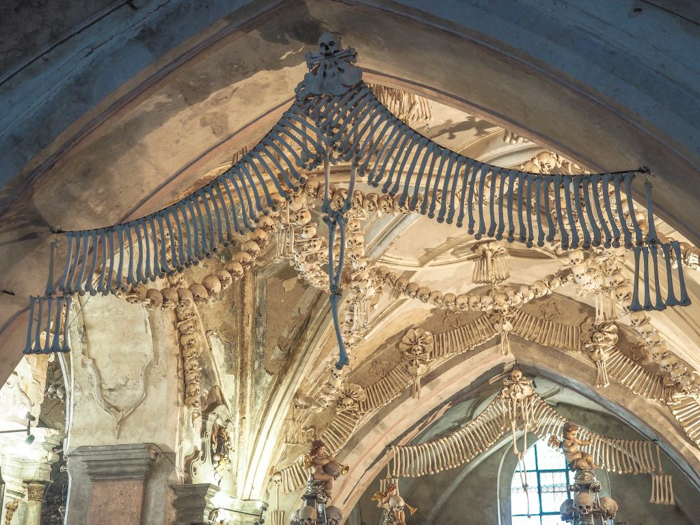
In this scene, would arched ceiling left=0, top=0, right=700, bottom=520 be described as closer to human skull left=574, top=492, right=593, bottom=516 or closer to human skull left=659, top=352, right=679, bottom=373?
human skull left=574, top=492, right=593, bottom=516

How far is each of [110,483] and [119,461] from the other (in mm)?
150

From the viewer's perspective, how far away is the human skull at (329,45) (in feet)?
12.2

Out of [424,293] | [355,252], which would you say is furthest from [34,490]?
[355,252]

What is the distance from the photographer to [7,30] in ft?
13.6

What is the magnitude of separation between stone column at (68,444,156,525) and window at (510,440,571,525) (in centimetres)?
787

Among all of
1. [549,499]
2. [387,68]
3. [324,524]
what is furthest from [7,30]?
[549,499]

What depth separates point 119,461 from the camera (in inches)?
249

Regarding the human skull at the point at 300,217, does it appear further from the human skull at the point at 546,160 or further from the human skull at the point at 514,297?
the human skull at the point at 514,297

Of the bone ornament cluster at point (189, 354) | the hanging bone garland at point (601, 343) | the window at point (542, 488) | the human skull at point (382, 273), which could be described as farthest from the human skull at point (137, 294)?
the window at point (542, 488)

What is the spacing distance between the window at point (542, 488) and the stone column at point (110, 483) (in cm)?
787

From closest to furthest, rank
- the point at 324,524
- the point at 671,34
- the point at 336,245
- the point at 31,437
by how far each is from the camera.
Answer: the point at 671,34
the point at 324,524
the point at 336,245
the point at 31,437

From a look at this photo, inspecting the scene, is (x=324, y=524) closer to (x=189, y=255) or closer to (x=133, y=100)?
(x=189, y=255)

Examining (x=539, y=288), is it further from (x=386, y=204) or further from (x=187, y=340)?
(x=187, y=340)

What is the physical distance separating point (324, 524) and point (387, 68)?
265 cm
